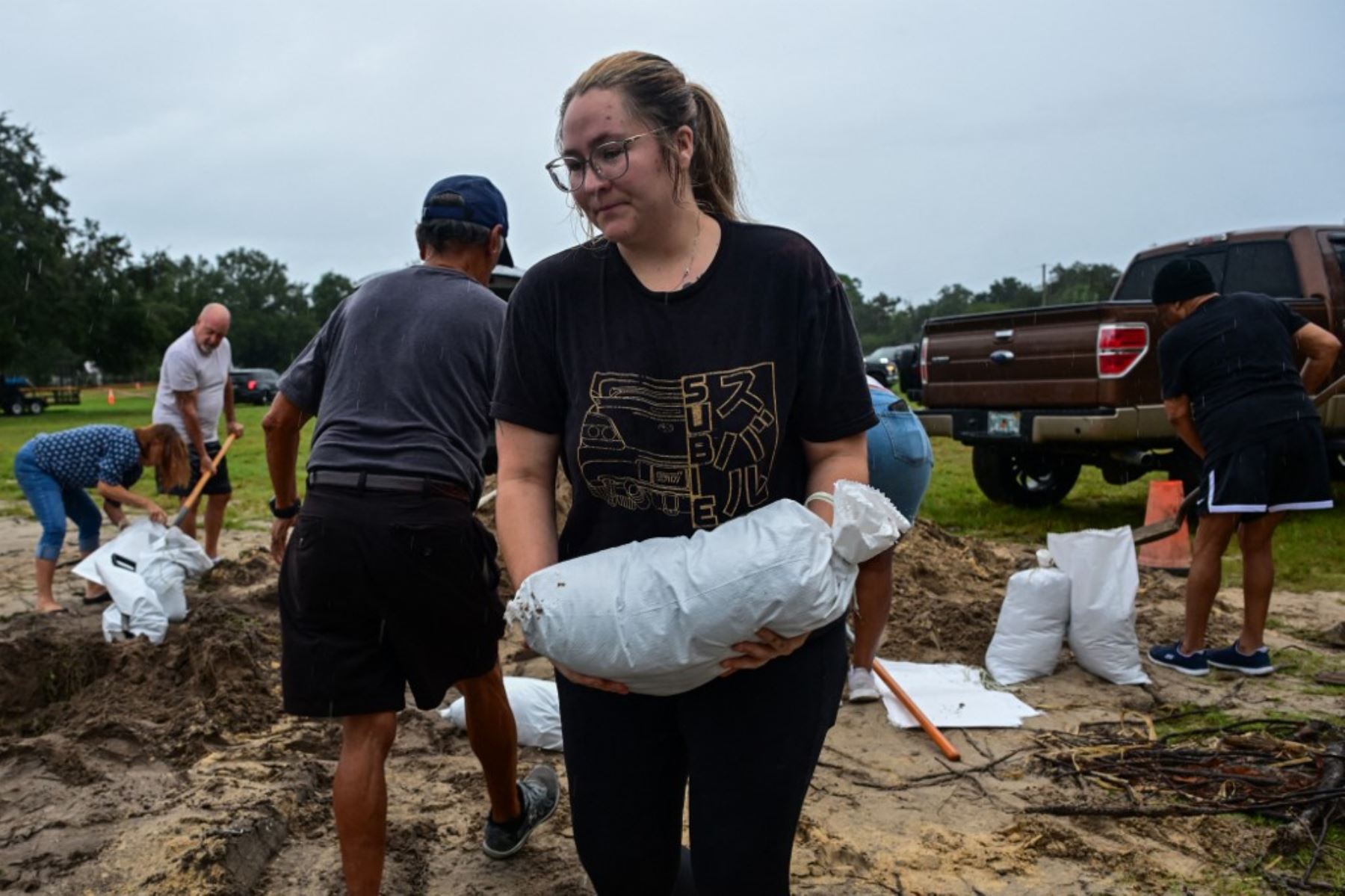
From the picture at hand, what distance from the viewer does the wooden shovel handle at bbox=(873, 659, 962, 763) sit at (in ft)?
12.9

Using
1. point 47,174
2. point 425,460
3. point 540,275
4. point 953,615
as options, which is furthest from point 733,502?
point 47,174

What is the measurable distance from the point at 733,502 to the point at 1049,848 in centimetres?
202

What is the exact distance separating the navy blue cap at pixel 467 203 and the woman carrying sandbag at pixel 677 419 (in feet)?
3.36

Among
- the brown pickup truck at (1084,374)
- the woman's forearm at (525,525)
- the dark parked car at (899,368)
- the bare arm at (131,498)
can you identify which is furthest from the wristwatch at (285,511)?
the dark parked car at (899,368)

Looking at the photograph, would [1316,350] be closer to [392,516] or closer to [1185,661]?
[1185,661]

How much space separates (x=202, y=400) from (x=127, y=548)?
1.74 meters

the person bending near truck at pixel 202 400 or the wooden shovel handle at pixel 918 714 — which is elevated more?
the person bending near truck at pixel 202 400

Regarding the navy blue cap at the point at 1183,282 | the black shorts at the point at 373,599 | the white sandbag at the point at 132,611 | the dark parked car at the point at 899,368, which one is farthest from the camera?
the dark parked car at the point at 899,368

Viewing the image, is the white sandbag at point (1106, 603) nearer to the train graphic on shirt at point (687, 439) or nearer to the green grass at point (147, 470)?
the train graphic on shirt at point (687, 439)

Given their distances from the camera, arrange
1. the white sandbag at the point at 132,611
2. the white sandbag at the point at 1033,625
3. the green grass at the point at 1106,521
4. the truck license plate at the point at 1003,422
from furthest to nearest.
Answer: the truck license plate at the point at 1003,422
the green grass at the point at 1106,521
the white sandbag at the point at 132,611
the white sandbag at the point at 1033,625

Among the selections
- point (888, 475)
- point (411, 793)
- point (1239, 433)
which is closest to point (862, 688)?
point (888, 475)

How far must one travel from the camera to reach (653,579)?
1.69 meters

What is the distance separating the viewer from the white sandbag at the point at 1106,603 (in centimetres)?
470

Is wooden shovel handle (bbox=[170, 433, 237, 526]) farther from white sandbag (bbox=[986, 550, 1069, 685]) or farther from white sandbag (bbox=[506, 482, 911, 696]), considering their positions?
white sandbag (bbox=[506, 482, 911, 696])
